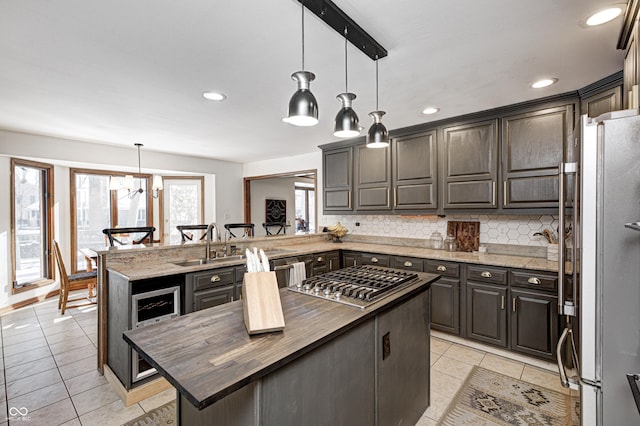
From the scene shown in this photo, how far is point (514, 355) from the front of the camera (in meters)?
2.85

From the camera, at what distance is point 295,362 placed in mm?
1133

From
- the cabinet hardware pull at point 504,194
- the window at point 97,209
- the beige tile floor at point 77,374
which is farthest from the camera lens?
the window at point 97,209

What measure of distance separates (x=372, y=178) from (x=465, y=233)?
4.58ft

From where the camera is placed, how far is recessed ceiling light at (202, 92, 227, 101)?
2.66m

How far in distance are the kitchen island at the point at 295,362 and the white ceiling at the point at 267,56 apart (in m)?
1.58

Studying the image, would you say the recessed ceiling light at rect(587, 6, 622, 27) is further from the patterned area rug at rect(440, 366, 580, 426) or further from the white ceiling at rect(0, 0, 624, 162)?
the patterned area rug at rect(440, 366, 580, 426)

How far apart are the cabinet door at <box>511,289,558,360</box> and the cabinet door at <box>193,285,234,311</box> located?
2737 mm

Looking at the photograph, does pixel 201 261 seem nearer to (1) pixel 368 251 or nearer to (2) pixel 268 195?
(1) pixel 368 251

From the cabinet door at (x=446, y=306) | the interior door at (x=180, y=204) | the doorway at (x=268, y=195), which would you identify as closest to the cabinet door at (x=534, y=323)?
the cabinet door at (x=446, y=306)

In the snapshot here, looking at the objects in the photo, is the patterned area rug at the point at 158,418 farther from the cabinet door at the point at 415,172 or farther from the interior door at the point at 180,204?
the interior door at the point at 180,204

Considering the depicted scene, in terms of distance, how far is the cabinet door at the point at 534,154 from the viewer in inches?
107

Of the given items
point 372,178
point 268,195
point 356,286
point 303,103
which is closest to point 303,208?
point 268,195

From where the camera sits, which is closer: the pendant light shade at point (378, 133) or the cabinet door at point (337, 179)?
the pendant light shade at point (378, 133)

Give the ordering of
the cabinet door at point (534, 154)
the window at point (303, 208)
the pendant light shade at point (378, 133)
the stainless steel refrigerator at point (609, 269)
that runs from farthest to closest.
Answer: the window at point (303, 208), the cabinet door at point (534, 154), the pendant light shade at point (378, 133), the stainless steel refrigerator at point (609, 269)
